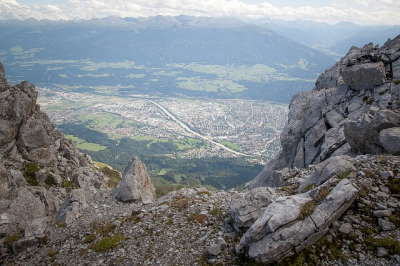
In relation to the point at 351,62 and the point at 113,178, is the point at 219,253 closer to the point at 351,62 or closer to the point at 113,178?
the point at 351,62

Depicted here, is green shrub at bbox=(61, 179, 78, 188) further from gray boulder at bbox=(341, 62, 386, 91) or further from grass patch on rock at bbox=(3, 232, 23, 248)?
gray boulder at bbox=(341, 62, 386, 91)

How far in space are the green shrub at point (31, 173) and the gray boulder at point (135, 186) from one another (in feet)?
39.3

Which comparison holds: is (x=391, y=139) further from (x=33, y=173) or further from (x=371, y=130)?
(x=33, y=173)

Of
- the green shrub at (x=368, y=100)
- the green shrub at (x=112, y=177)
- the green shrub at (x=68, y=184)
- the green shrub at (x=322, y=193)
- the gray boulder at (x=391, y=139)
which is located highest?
the green shrub at (x=368, y=100)

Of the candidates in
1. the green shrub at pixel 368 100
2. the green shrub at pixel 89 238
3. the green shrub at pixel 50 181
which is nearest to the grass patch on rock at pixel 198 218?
the green shrub at pixel 89 238

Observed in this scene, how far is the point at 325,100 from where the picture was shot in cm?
4512

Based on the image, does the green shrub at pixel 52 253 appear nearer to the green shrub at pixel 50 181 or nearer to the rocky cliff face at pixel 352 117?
the green shrub at pixel 50 181

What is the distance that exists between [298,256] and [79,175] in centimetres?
3686

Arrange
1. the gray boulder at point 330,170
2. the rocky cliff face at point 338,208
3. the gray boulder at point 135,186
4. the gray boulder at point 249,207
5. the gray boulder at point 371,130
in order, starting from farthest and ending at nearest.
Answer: the gray boulder at point 135,186 < the gray boulder at point 371,130 < the gray boulder at point 330,170 < the gray boulder at point 249,207 < the rocky cliff face at point 338,208

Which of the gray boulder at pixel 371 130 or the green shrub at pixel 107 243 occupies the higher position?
the gray boulder at pixel 371 130

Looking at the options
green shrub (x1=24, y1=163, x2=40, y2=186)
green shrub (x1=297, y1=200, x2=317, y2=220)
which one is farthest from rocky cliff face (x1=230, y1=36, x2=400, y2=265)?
green shrub (x1=24, y1=163, x2=40, y2=186)

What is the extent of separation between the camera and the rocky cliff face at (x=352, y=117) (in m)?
26.9

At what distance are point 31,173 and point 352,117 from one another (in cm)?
4268

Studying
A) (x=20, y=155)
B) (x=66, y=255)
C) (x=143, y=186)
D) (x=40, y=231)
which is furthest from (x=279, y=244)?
(x=20, y=155)
